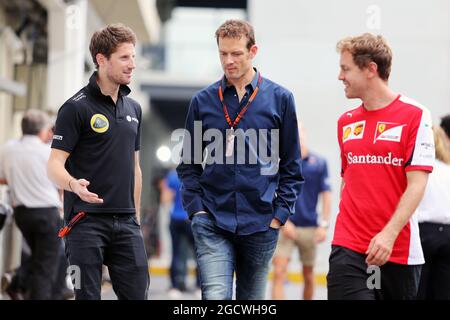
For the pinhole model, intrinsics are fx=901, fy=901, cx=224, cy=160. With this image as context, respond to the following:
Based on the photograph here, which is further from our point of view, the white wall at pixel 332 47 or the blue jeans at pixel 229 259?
the white wall at pixel 332 47

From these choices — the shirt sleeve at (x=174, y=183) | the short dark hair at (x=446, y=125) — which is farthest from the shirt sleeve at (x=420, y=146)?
the shirt sleeve at (x=174, y=183)

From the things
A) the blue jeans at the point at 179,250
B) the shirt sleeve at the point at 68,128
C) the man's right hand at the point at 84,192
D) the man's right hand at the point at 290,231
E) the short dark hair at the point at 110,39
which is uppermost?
the short dark hair at the point at 110,39

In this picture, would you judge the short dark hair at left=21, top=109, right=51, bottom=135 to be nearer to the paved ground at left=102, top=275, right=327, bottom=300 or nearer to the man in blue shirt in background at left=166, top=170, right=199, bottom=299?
the paved ground at left=102, top=275, right=327, bottom=300

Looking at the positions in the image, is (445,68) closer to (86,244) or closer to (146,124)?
(86,244)

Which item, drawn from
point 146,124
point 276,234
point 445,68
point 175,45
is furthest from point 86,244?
point 146,124

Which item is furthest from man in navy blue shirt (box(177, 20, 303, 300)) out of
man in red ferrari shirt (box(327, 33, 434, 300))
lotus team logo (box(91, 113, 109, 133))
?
man in red ferrari shirt (box(327, 33, 434, 300))

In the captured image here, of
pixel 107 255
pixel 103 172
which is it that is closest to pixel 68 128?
pixel 103 172

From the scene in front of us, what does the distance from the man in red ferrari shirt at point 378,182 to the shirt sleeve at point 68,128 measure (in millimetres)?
1583

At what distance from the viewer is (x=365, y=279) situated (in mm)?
4852

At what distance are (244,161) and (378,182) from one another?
3.24 ft

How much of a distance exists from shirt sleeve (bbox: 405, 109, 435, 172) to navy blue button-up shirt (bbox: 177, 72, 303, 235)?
3.38 ft

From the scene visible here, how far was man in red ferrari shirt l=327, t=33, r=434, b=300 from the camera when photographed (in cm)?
482

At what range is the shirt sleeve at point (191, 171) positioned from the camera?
18.5 feet

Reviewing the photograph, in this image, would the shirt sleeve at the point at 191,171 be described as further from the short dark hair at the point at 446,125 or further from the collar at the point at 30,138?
the collar at the point at 30,138
